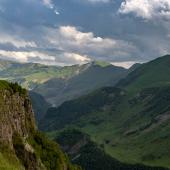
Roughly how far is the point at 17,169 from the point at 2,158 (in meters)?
8.12

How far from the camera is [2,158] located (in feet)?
631

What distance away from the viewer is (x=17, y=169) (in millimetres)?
195125
